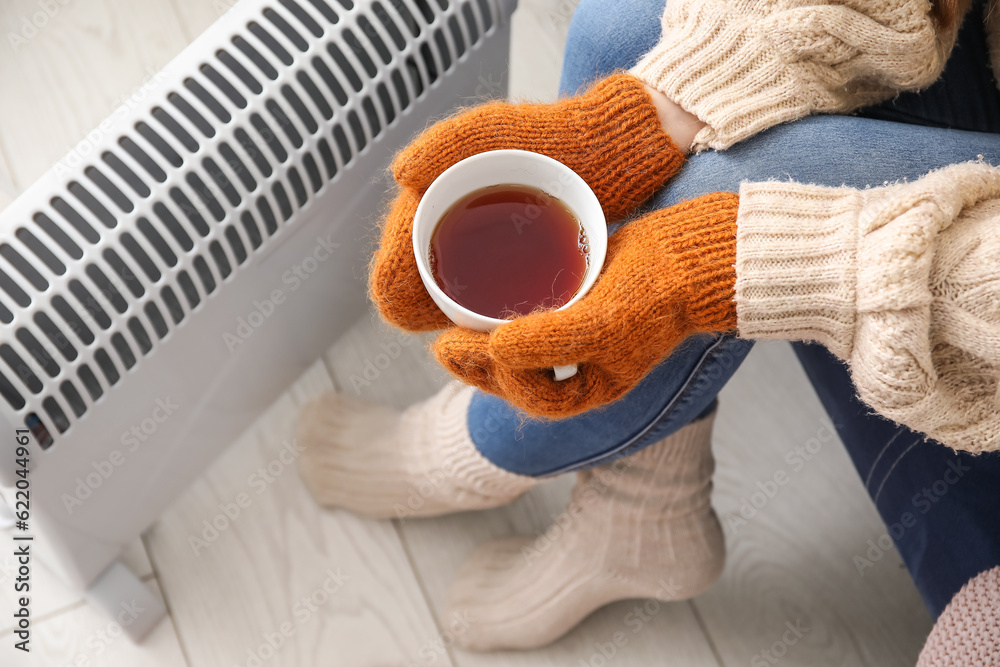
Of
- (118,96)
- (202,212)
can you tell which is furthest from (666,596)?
(118,96)

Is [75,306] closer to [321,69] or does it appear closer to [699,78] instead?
[321,69]

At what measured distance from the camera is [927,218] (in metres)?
0.54

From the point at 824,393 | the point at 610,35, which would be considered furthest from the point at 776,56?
the point at 824,393

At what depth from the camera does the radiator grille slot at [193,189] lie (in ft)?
2.19

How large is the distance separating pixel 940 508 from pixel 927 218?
322 mm

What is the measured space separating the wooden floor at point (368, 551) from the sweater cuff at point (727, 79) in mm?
622

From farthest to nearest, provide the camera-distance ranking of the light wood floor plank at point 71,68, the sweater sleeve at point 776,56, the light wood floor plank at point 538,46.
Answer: the light wood floor plank at point 538,46, the light wood floor plank at point 71,68, the sweater sleeve at point 776,56

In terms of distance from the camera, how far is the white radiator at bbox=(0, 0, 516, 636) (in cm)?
67

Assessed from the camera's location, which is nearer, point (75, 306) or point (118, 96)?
point (75, 306)

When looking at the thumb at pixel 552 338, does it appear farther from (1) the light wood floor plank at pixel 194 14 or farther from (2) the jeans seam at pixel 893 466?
(1) the light wood floor plank at pixel 194 14

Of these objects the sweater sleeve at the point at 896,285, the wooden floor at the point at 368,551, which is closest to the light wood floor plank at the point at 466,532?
the wooden floor at the point at 368,551

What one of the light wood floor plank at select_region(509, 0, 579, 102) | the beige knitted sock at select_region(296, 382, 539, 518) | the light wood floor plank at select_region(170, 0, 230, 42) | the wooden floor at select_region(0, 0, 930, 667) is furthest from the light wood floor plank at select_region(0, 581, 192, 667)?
the light wood floor plank at select_region(509, 0, 579, 102)

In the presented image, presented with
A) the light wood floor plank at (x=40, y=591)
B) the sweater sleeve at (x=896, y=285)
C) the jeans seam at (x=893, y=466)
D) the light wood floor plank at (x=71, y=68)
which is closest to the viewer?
the sweater sleeve at (x=896, y=285)

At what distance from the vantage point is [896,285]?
1.76 feet
